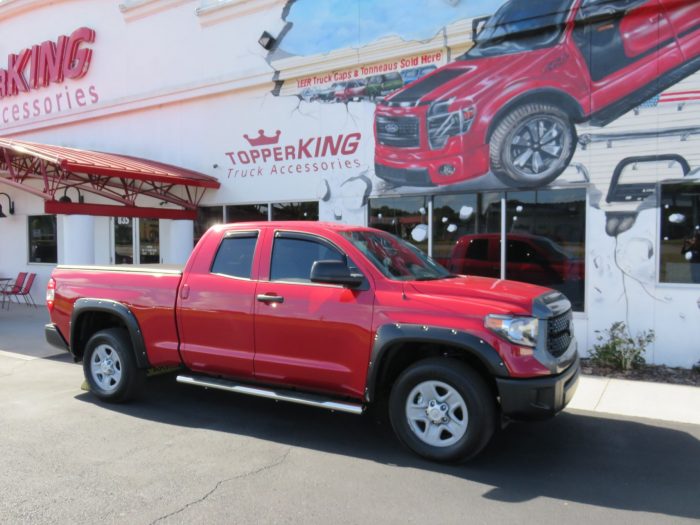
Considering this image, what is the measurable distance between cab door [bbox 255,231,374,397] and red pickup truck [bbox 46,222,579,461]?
0.01 metres

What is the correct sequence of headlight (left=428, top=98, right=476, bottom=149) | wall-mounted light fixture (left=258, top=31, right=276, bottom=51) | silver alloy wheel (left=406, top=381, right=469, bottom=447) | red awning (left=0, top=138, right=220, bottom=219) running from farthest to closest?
wall-mounted light fixture (left=258, top=31, right=276, bottom=51) < red awning (left=0, top=138, right=220, bottom=219) < headlight (left=428, top=98, right=476, bottom=149) < silver alloy wheel (left=406, top=381, right=469, bottom=447)

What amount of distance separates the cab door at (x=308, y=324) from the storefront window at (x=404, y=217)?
4783 mm

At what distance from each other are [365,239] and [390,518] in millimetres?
2533

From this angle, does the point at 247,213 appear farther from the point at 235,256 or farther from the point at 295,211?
the point at 235,256

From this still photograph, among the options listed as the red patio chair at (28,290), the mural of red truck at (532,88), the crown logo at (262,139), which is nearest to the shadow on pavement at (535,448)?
the mural of red truck at (532,88)

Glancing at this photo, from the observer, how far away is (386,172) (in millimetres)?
10000

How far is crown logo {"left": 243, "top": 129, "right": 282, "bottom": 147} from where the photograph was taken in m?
11.3

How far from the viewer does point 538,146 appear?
28.4 ft

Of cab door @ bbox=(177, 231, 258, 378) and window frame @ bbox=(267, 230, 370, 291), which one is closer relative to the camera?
window frame @ bbox=(267, 230, 370, 291)

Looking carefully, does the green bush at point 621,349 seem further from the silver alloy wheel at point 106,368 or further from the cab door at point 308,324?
the silver alloy wheel at point 106,368

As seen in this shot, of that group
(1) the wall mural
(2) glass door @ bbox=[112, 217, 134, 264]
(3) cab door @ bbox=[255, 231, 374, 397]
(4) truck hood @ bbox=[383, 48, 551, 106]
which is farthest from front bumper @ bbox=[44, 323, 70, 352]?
(2) glass door @ bbox=[112, 217, 134, 264]

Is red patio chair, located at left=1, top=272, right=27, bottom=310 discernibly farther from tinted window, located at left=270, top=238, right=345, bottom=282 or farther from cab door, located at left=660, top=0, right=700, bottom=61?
cab door, located at left=660, top=0, right=700, bottom=61

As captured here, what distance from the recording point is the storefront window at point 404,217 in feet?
32.1

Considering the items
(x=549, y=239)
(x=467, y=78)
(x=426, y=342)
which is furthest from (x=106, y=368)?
(x=467, y=78)
